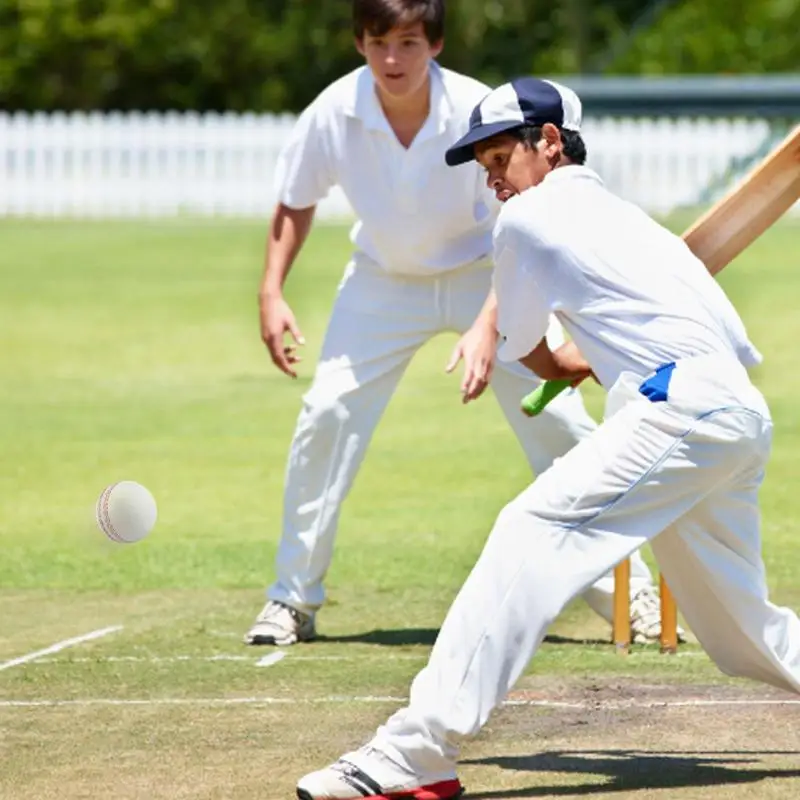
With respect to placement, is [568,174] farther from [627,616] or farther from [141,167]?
[141,167]

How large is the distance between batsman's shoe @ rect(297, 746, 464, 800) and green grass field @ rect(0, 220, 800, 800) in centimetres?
23

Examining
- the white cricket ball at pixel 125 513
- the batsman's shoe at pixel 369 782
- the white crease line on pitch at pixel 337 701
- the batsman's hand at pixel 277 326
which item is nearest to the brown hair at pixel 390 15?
the batsman's hand at pixel 277 326

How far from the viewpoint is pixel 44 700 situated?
22.8 ft

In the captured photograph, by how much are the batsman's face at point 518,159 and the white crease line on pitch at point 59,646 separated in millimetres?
2814

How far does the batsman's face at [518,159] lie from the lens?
225 inches

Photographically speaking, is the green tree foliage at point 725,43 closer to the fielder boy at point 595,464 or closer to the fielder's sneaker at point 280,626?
the fielder's sneaker at point 280,626

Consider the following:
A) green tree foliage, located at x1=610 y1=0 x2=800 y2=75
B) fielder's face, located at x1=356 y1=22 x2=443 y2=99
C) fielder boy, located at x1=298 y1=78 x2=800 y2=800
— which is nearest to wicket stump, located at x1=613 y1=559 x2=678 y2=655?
fielder boy, located at x1=298 y1=78 x2=800 y2=800

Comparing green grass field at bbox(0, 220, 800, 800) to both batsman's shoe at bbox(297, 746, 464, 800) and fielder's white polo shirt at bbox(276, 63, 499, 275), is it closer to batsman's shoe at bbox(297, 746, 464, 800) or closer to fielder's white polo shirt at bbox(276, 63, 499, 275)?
batsman's shoe at bbox(297, 746, 464, 800)

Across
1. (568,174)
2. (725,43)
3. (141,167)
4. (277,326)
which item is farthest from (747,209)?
(725,43)

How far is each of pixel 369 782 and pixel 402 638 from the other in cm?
269

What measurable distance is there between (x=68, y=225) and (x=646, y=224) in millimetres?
27473

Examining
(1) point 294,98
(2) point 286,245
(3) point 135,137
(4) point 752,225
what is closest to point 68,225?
(3) point 135,137

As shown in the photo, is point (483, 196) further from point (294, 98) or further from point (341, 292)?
point (294, 98)

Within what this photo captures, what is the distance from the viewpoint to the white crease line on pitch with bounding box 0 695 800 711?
6.72 m
